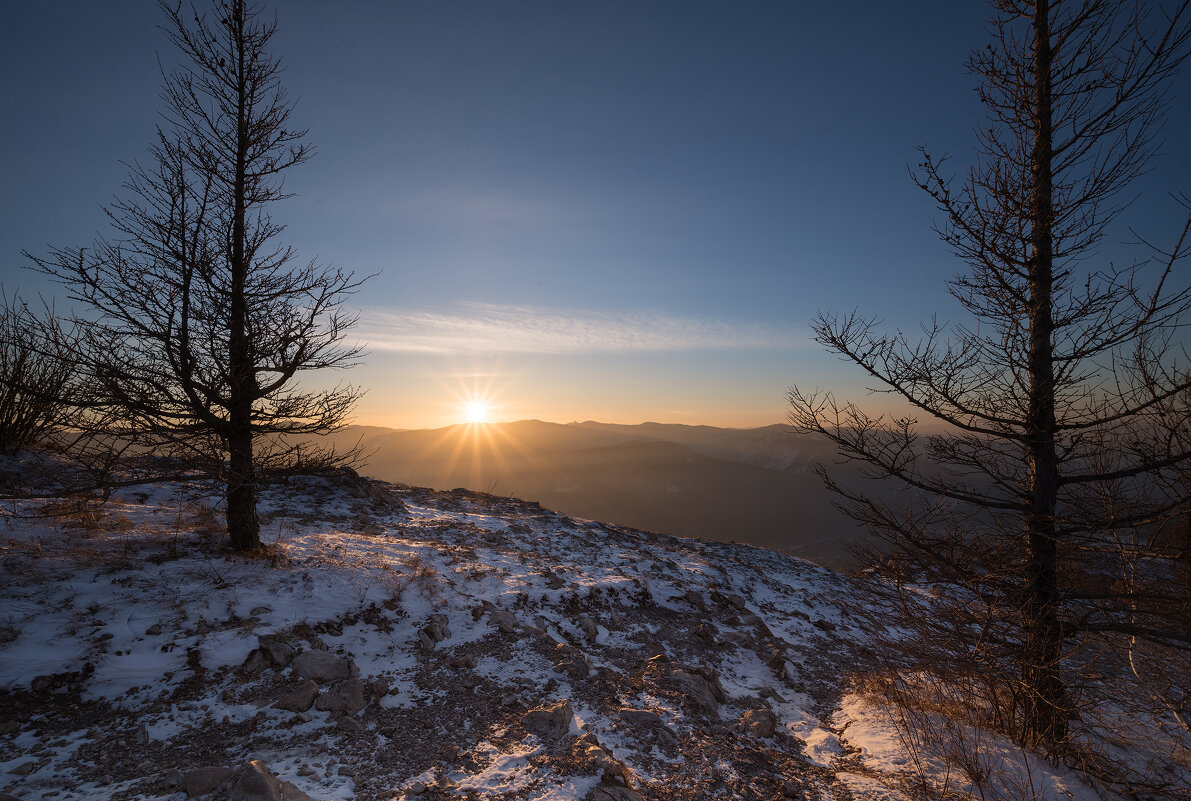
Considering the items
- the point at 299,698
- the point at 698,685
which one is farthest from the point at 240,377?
the point at 698,685

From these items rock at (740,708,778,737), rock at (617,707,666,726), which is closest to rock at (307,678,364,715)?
rock at (617,707,666,726)

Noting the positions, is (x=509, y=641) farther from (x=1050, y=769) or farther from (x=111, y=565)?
(x=1050, y=769)

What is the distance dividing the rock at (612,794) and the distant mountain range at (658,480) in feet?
177

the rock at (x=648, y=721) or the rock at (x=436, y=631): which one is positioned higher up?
the rock at (x=436, y=631)

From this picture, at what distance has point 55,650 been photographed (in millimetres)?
4461

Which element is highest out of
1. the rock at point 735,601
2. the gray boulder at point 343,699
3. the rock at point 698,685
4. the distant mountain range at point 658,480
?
the gray boulder at point 343,699

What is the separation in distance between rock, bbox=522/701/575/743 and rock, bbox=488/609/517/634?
5.88 ft

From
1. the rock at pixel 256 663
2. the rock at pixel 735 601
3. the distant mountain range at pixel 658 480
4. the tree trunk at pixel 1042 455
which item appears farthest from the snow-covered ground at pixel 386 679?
the distant mountain range at pixel 658 480

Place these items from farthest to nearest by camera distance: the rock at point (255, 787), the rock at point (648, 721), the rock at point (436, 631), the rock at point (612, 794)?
1. the rock at point (436, 631)
2. the rock at point (648, 721)
3. the rock at point (612, 794)
4. the rock at point (255, 787)

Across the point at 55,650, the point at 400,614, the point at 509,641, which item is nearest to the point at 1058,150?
the point at 509,641

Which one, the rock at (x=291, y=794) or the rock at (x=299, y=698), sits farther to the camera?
the rock at (x=299, y=698)

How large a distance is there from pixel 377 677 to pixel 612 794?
2.94m

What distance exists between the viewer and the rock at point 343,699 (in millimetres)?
4453

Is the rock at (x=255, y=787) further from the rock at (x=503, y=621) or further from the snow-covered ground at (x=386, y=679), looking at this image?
the rock at (x=503, y=621)
